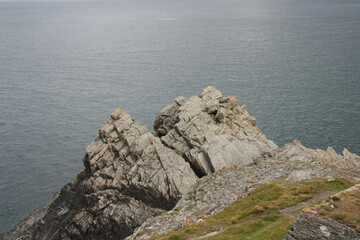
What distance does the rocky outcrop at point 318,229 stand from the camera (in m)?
23.0

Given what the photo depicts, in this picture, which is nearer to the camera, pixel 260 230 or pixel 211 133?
pixel 260 230

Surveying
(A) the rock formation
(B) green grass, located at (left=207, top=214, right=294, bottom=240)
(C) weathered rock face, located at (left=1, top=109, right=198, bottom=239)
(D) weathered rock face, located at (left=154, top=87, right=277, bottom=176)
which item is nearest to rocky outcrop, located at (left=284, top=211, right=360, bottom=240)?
(B) green grass, located at (left=207, top=214, right=294, bottom=240)

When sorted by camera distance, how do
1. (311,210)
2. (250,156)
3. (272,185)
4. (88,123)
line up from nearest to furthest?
(311,210), (272,185), (250,156), (88,123)

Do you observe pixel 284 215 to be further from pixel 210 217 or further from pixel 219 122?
pixel 219 122

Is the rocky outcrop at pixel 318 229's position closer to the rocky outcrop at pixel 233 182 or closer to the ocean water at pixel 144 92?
the rocky outcrop at pixel 233 182

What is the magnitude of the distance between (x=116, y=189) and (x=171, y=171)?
11.6 metres

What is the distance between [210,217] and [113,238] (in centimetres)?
2247

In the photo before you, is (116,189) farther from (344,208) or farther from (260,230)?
(344,208)

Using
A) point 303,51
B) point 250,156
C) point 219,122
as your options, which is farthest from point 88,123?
point 303,51

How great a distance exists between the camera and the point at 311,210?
25625 millimetres

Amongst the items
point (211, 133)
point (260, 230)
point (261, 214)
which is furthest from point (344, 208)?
point (211, 133)

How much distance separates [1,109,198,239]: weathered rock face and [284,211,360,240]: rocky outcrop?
90.3 ft

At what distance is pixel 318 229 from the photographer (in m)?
23.8

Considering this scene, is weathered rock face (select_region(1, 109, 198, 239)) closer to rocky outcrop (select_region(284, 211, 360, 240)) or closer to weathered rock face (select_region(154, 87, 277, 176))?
weathered rock face (select_region(154, 87, 277, 176))
